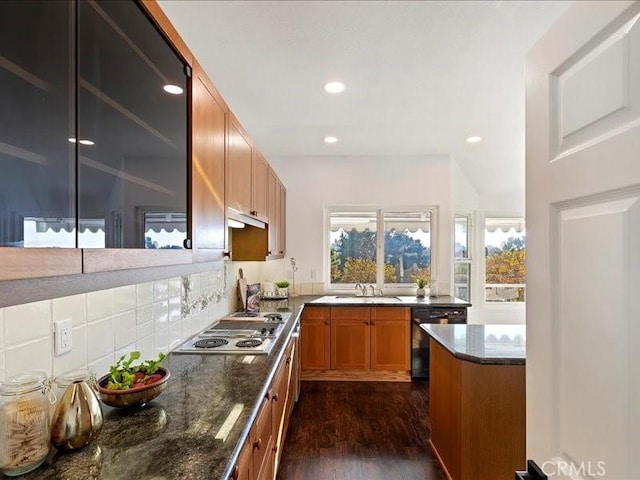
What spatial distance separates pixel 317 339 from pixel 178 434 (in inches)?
116

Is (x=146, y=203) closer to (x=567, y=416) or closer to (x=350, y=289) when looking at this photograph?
(x=567, y=416)

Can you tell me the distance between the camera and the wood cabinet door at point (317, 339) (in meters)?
3.98

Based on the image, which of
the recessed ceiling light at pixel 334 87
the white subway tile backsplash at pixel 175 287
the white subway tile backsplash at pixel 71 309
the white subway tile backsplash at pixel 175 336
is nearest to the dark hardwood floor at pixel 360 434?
the white subway tile backsplash at pixel 175 336

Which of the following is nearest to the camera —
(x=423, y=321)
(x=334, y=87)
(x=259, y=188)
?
(x=334, y=87)

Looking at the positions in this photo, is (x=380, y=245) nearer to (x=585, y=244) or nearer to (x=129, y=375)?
(x=129, y=375)

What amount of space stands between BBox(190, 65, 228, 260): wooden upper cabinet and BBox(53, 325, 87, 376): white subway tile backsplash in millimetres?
472

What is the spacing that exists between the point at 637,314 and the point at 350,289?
13.6 feet

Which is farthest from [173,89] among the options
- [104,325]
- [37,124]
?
[104,325]

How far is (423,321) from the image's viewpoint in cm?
391

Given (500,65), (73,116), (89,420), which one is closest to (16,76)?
(73,116)

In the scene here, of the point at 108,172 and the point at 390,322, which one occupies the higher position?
the point at 108,172

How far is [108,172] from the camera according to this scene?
2.88 ft

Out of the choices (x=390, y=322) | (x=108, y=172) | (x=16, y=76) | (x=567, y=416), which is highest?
(x=16, y=76)

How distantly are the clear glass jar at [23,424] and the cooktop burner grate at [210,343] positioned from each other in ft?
3.81
